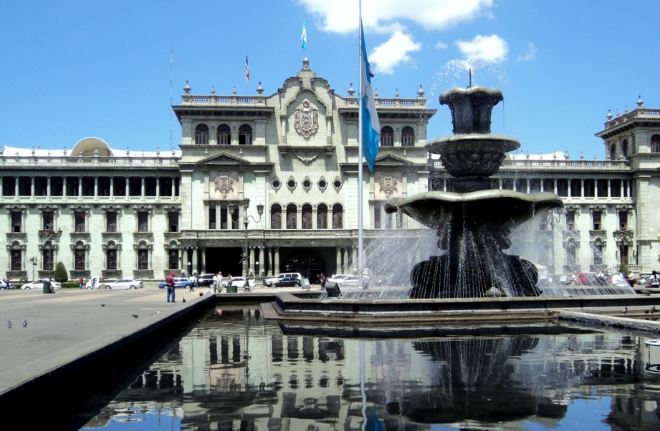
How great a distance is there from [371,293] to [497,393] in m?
18.7

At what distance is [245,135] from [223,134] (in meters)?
2.10

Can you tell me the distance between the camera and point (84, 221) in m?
70.6

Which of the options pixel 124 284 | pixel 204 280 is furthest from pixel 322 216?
pixel 124 284

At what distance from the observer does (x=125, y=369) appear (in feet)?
36.9

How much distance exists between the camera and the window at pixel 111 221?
233 ft

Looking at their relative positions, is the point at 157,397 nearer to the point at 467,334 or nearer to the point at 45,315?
the point at 467,334

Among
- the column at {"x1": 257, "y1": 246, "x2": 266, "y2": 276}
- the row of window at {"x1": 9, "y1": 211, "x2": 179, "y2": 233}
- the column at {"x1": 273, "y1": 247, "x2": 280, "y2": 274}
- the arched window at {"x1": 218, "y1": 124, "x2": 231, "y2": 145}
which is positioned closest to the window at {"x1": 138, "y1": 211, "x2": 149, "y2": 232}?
the row of window at {"x1": 9, "y1": 211, "x2": 179, "y2": 233}

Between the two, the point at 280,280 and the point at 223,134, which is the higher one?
the point at 223,134

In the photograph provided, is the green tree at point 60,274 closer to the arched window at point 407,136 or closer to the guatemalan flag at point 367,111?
the arched window at point 407,136

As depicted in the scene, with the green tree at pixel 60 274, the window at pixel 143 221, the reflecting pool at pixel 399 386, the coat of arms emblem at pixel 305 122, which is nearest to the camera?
the reflecting pool at pixel 399 386

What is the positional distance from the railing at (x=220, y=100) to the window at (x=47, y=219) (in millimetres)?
17278

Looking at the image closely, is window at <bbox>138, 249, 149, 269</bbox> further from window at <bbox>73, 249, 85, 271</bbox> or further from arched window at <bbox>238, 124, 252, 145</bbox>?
arched window at <bbox>238, 124, 252, 145</bbox>

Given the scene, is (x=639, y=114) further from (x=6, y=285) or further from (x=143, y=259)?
(x=6, y=285)

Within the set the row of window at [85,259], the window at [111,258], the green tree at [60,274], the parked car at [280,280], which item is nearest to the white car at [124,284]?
the green tree at [60,274]
